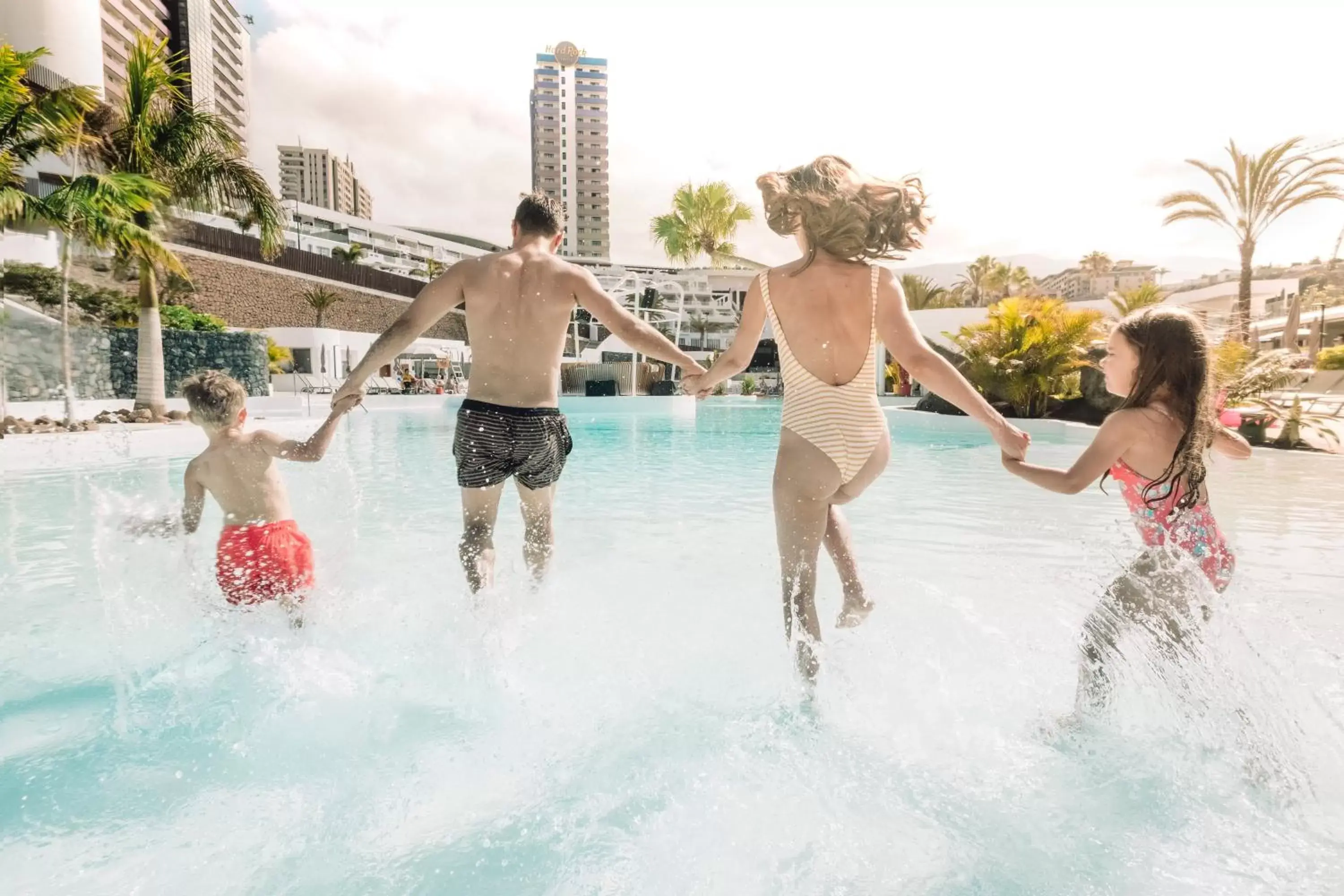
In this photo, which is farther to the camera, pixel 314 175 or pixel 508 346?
pixel 314 175

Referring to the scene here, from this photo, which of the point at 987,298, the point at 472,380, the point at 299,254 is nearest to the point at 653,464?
the point at 472,380

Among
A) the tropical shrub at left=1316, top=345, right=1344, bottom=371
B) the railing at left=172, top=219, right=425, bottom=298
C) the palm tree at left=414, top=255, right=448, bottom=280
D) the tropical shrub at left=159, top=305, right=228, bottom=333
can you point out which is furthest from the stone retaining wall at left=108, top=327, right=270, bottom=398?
the tropical shrub at left=1316, top=345, right=1344, bottom=371

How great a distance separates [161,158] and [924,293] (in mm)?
39761

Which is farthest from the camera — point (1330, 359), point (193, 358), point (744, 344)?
point (1330, 359)

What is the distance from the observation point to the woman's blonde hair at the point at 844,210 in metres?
2.56

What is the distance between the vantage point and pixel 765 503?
7.50 meters

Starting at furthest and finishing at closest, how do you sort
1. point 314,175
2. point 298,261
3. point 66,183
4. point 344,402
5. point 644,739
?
point 314,175
point 298,261
point 66,183
point 344,402
point 644,739

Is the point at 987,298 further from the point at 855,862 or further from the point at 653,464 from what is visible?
the point at 855,862

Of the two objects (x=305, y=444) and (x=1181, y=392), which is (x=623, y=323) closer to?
(x=305, y=444)

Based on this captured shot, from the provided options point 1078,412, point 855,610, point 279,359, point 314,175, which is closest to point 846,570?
point 855,610

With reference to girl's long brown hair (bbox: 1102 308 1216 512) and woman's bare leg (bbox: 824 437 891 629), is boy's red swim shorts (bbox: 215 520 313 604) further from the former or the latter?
girl's long brown hair (bbox: 1102 308 1216 512)

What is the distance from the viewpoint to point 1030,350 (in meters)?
18.3

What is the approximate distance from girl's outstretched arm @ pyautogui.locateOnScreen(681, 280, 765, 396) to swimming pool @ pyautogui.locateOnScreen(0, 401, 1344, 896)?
110cm

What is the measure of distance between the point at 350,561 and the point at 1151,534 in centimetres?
450
